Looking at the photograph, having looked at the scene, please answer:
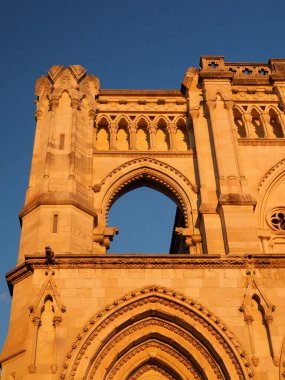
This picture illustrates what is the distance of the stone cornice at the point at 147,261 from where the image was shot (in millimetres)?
12766

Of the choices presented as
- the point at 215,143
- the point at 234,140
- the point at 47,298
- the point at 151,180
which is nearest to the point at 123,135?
the point at 151,180

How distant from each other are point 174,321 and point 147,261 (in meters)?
1.59

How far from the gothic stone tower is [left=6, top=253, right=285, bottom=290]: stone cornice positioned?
0.08 ft

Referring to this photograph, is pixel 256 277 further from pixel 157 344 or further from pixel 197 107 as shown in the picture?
pixel 197 107

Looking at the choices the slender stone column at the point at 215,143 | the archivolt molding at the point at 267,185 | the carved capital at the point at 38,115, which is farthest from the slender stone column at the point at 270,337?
the carved capital at the point at 38,115

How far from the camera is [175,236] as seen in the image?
20.2m

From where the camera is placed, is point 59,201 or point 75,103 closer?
point 59,201

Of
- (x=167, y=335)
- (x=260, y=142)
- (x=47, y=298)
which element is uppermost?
(x=260, y=142)

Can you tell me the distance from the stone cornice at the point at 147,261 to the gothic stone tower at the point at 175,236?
0.03 metres

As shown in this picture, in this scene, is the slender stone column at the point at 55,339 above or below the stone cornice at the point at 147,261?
below

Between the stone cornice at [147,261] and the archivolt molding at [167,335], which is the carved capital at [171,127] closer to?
the stone cornice at [147,261]

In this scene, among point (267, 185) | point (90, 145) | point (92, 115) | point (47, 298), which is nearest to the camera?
point (47, 298)

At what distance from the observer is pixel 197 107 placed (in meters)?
17.8

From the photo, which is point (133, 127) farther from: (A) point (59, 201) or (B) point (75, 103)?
(A) point (59, 201)
